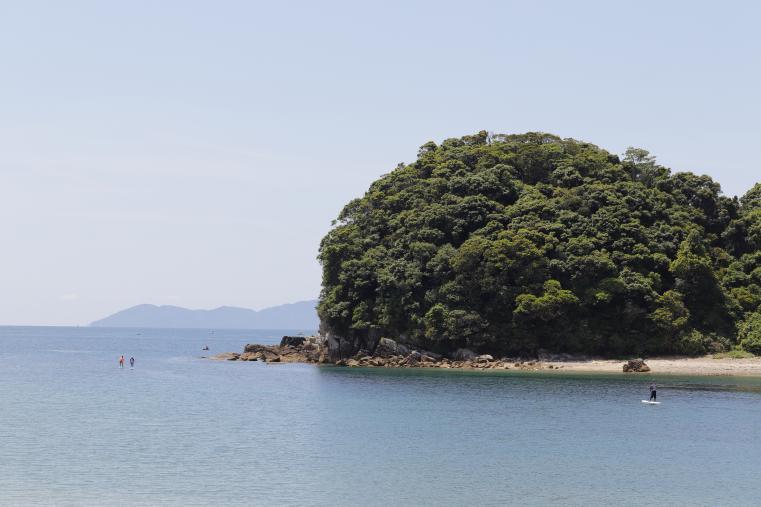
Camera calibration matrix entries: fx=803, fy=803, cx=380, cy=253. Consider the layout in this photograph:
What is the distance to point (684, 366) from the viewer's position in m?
81.6

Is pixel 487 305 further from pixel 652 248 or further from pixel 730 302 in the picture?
pixel 730 302

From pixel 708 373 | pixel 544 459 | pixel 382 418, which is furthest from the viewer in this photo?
pixel 708 373

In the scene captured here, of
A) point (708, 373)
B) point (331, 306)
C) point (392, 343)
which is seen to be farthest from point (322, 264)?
point (708, 373)

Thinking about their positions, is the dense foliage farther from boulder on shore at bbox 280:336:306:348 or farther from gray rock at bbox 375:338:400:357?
boulder on shore at bbox 280:336:306:348

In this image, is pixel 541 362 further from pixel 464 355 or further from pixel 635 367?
pixel 635 367

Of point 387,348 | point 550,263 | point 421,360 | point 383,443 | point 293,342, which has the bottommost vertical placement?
point 383,443

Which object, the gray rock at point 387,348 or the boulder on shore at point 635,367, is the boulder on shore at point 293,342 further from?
the boulder on shore at point 635,367

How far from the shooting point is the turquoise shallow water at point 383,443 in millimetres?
29844

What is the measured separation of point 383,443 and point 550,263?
163ft

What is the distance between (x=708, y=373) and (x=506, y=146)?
130ft

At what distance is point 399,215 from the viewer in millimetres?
97500

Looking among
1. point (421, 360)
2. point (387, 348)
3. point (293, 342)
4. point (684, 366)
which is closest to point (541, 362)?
point (421, 360)

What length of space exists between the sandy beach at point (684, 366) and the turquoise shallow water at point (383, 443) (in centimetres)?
685

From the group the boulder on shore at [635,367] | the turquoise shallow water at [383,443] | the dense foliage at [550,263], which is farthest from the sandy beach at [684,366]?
the turquoise shallow water at [383,443]
